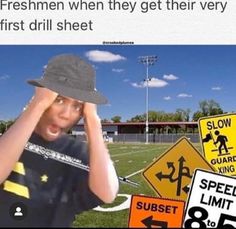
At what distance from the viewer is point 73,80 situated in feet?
8.14

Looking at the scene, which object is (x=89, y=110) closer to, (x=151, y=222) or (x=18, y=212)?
(x=151, y=222)

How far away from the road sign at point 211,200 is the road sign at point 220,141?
1.12ft

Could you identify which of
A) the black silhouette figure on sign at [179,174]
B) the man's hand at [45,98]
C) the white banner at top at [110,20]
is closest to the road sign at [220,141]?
the black silhouette figure on sign at [179,174]

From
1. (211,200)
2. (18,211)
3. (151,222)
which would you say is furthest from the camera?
(211,200)

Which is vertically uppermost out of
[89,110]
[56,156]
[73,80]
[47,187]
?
[73,80]

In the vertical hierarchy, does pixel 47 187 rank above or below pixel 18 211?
above

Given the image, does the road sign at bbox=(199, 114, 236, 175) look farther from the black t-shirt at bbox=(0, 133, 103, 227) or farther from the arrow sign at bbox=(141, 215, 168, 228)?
the arrow sign at bbox=(141, 215, 168, 228)

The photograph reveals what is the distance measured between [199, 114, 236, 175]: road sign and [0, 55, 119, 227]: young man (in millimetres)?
835

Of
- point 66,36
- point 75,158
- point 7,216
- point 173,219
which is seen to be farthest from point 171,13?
point 7,216

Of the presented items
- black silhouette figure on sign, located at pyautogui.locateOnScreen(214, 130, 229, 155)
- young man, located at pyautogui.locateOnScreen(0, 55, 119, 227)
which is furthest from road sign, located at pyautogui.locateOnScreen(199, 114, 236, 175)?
young man, located at pyautogui.locateOnScreen(0, 55, 119, 227)

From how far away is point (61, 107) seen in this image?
261 centimetres

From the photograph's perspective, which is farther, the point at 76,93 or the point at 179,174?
the point at 179,174

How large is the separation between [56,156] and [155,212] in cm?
72

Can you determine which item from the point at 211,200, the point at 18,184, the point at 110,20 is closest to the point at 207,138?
the point at 211,200
